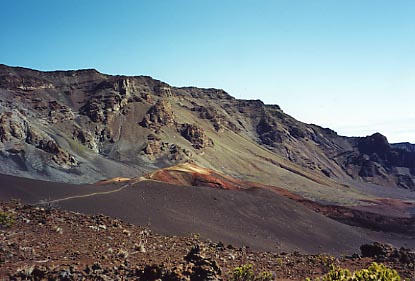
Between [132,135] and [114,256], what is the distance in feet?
204

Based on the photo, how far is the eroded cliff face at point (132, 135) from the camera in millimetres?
55469

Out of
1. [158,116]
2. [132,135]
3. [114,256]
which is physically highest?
[158,116]

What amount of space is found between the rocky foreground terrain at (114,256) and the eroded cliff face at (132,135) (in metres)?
34.4

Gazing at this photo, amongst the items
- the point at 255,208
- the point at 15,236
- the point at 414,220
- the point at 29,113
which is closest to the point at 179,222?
the point at 255,208

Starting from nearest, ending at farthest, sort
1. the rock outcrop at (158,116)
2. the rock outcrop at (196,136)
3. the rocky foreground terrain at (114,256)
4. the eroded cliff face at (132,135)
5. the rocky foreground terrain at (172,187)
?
the rocky foreground terrain at (114,256) < the rocky foreground terrain at (172,187) < the eroded cliff face at (132,135) < the rock outcrop at (158,116) < the rock outcrop at (196,136)

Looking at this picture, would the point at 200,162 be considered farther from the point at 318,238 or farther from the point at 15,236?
the point at 15,236

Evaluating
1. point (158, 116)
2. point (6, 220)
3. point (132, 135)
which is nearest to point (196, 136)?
point (158, 116)

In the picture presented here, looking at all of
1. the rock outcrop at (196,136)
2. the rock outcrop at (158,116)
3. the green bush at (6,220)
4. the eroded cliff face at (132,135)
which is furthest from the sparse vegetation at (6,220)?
the rock outcrop at (196,136)

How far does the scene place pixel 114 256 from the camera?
11281mm

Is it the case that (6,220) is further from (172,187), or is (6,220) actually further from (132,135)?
(132,135)

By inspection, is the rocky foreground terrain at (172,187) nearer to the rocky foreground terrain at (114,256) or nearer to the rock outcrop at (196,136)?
the rocky foreground terrain at (114,256)

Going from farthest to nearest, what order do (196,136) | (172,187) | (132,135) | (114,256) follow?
(196,136), (132,135), (172,187), (114,256)

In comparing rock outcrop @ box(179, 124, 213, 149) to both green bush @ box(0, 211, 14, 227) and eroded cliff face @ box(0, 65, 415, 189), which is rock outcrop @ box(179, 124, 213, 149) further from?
green bush @ box(0, 211, 14, 227)

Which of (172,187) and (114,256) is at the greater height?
(172,187)
